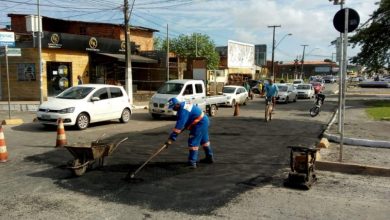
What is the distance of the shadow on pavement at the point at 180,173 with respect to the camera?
22.2ft

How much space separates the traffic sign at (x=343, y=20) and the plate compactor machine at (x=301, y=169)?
10.5 feet

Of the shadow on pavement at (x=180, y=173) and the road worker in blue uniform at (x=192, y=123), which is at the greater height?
the road worker in blue uniform at (x=192, y=123)

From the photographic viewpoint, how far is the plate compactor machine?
24.2ft

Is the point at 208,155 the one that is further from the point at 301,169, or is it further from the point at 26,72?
the point at 26,72

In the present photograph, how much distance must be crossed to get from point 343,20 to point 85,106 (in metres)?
9.47

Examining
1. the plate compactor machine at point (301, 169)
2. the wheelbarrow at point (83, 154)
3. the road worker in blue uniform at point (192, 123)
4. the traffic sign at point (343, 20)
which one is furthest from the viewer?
the traffic sign at point (343, 20)

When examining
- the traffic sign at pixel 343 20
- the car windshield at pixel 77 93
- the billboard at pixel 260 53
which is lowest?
the car windshield at pixel 77 93

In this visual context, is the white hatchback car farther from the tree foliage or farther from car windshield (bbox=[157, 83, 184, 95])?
→ the tree foliage

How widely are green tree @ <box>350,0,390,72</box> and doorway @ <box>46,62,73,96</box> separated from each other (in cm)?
2194

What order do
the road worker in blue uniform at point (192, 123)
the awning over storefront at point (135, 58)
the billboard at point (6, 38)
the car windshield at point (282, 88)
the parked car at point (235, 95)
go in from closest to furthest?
the road worker in blue uniform at point (192, 123) < the billboard at point (6, 38) < the parked car at point (235, 95) < the awning over storefront at point (135, 58) < the car windshield at point (282, 88)

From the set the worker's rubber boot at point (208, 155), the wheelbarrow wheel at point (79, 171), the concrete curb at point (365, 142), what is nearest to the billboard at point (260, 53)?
the concrete curb at point (365, 142)

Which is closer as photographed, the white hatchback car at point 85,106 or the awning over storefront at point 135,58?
the white hatchback car at point 85,106

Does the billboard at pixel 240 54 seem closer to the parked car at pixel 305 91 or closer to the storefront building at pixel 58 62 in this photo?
the parked car at pixel 305 91

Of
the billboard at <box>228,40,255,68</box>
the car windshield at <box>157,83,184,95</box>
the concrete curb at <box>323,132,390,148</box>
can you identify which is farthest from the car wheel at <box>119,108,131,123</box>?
the billboard at <box>228,40,255,68</box>
